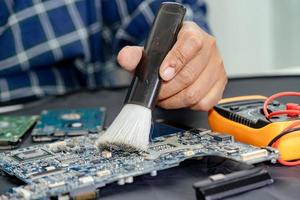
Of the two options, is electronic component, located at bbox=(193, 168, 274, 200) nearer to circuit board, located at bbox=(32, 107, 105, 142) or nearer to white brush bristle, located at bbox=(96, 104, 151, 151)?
white brush bristle, located at bbox=(96, 104, 151, 151)

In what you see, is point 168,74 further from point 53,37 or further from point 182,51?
point 53,37

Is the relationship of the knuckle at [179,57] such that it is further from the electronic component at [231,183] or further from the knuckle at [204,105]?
the electronic component at [231,183]

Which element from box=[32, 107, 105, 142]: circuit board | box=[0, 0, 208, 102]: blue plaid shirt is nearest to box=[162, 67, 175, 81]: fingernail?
box=[32, 107, 105, 142]: circuit board

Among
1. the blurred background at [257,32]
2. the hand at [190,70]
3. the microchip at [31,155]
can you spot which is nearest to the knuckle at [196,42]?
the hand at [190,70]

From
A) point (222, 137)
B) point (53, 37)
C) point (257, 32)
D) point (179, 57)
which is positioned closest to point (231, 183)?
point (222, 137)

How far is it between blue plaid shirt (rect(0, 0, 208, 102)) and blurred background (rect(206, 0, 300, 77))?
274 mm

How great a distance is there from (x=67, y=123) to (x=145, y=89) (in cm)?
18

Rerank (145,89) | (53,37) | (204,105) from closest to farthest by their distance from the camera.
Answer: (145,89) → (204,105) → (53,37)

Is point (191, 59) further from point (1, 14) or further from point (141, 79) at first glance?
point (1, 14)

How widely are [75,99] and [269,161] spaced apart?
422 mm

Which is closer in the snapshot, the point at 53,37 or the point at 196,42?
the point at 196,42

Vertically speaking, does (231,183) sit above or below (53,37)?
below

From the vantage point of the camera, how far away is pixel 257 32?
1.31m

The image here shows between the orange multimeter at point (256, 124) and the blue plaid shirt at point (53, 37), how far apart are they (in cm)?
34
